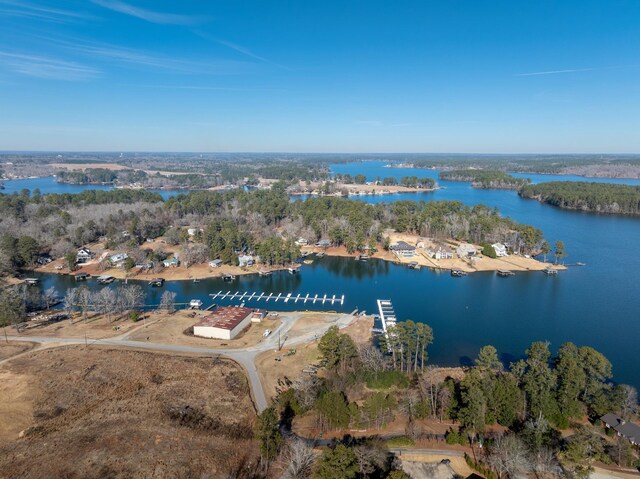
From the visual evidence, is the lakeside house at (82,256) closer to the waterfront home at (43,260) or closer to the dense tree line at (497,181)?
the waterfront home at (43,260)

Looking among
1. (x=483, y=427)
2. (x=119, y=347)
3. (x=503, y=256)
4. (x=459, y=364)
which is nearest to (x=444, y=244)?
(x=503, y=256)

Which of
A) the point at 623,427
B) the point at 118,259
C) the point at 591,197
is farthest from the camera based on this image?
the point at 591,197

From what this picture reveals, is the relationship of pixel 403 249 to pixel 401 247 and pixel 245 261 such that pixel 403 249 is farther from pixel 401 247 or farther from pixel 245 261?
pixel 245 261

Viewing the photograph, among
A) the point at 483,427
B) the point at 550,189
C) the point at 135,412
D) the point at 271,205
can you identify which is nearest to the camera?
the point at 483,427

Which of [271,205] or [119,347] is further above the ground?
[271,205]

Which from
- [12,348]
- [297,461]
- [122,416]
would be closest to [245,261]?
[12,348]

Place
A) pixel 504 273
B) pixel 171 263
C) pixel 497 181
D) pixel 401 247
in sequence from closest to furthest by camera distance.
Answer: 1. pixel 504 273
2. pixel 171 263
3. pixel 401 247
4. pixel 497 181

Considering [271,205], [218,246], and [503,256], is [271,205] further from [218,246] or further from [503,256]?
[503,256]
